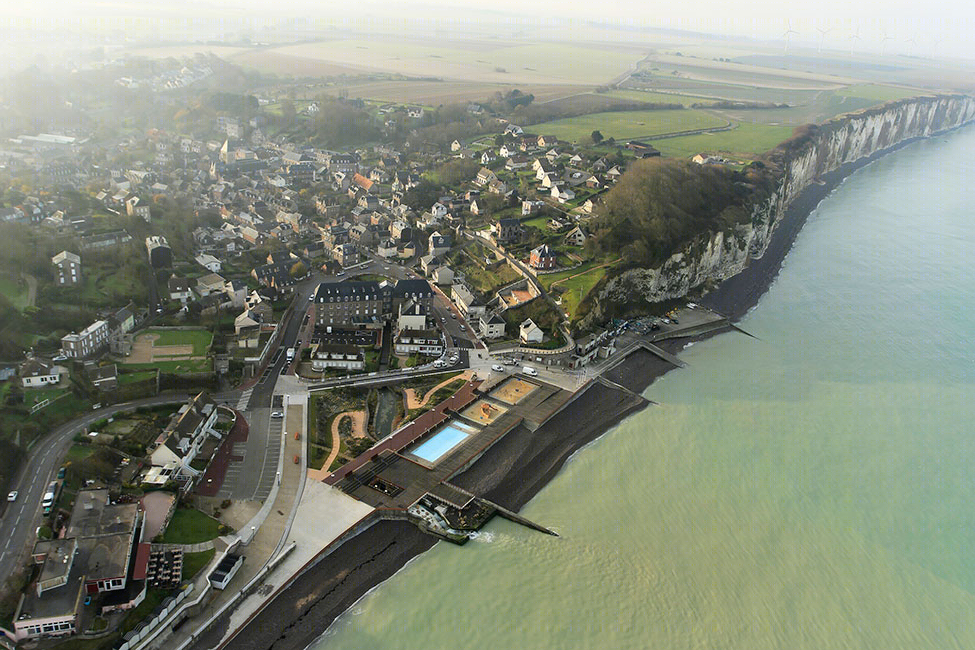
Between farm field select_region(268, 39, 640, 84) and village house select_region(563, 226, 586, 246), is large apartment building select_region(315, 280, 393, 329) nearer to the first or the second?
village house select_region(563, 226, 586, 246)

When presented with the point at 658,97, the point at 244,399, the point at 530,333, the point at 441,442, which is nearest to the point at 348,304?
the point at 244,399

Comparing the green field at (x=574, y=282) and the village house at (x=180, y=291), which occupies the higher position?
the green field at (x=574, y=282)

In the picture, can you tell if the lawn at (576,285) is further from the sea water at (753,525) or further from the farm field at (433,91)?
the farm field at (433,91)

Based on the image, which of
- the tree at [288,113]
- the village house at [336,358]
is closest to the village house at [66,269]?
the village house at [336,358]

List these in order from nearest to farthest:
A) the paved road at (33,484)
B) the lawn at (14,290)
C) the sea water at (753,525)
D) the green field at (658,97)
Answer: the paved road at (33,484)
the sea water at (753,525)
the lawn at (14,290)
the green field at (658,97)

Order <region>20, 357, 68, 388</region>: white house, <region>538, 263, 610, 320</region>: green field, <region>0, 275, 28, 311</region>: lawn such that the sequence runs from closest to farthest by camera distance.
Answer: <region>20, 357, 68, 388</region>: white house
<region>0, 275, 28, 311</region>: lawn
<region>538, 263, 610, 320</region>: green field

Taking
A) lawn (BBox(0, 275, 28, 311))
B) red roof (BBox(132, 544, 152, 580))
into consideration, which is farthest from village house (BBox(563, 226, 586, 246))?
red roof (BBox(132, 544, 152, 580))
